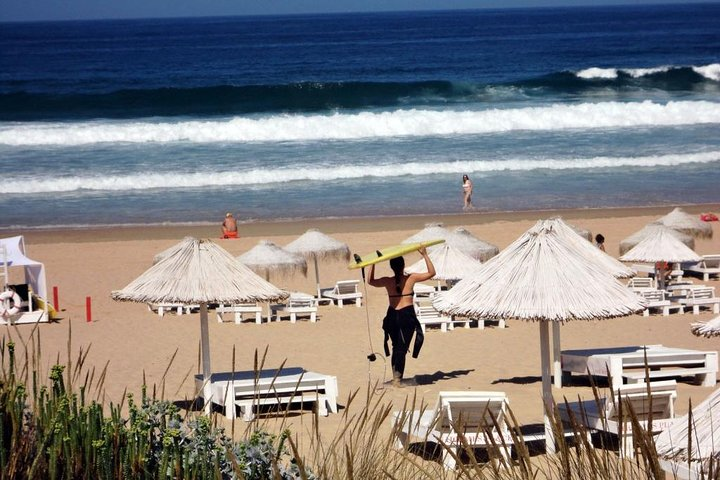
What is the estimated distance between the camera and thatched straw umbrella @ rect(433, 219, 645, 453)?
802 centimetres

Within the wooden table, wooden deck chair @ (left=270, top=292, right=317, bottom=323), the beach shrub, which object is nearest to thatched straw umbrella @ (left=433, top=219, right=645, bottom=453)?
the wooden table

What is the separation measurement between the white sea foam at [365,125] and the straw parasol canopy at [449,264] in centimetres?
2194

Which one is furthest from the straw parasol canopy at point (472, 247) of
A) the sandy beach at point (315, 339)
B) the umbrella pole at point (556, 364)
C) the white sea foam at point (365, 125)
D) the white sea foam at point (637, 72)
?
the white sea foam at point (637, 72)

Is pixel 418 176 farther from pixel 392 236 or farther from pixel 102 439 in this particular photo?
pixel 102 439

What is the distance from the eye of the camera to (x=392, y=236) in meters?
19.6

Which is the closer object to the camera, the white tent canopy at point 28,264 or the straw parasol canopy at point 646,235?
the white tent canopy at point 28,264

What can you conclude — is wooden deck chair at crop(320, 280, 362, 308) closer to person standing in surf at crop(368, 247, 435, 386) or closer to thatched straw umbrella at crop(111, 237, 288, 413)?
person standing in surf at crop(368, 247, 435, 386)

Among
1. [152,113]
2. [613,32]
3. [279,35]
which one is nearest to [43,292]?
[152,113]

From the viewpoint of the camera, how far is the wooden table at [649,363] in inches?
396

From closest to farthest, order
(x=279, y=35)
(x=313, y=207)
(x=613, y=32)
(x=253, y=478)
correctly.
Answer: (x=253, y=478), (x=313, y=207), (x=613, y=32), (x=279, y=35)

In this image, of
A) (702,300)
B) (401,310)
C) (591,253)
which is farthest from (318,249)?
(591,253)

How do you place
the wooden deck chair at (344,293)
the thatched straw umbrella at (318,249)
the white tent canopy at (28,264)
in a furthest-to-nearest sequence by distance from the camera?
1. the thatched straw umbrella at (318,249)
2. the wooden deck chair at (344,293)
3. the white tent canopy at (28,264)

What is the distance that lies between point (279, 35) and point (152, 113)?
55.4 m

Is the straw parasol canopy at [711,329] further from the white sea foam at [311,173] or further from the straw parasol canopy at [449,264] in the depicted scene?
the white sea foam at [311,173]
